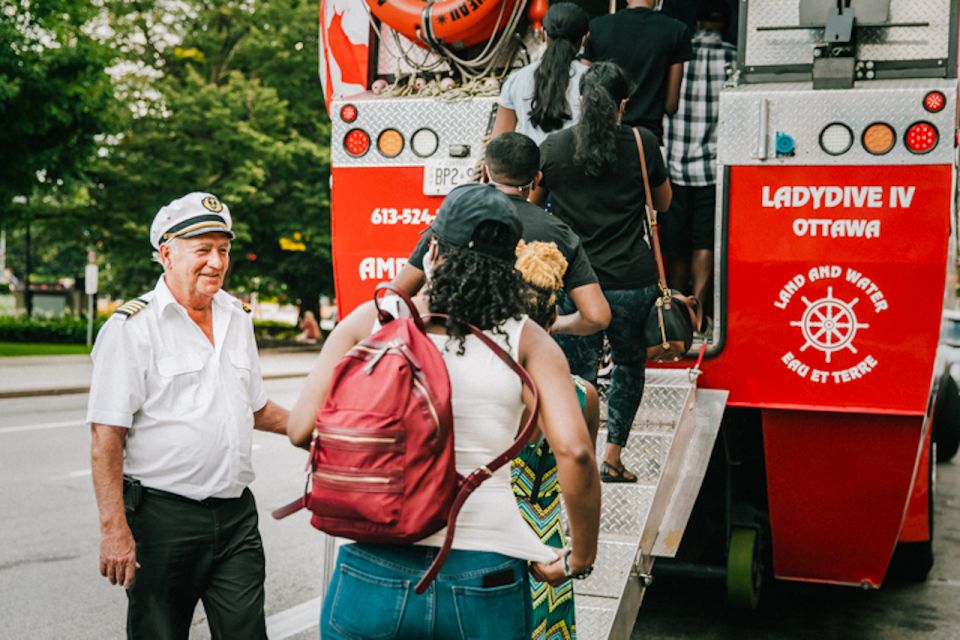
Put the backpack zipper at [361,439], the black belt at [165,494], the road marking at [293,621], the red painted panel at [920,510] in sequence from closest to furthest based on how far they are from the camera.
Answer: the backpack zipper at [361,439] < the black belt at [165,494] < the road marking at [293,621] < the red painted panel at [920,510]

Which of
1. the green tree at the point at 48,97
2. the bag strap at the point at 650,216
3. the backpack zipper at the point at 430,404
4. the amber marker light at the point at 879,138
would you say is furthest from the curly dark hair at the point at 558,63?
the green tree at the point at 48,97

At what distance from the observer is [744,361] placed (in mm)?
4500

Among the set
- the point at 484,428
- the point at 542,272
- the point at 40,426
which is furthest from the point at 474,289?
the point at 40,426

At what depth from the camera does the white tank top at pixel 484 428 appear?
2246 mm

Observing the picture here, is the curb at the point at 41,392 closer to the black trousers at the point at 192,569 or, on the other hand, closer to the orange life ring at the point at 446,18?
the orange life ring at the point at 446,18

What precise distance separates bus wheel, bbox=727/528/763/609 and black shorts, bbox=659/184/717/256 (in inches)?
52.1

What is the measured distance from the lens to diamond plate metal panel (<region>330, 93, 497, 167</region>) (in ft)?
16.4

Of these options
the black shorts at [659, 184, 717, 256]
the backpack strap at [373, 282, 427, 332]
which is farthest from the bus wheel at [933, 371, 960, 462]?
the backpack strap at [373, 282, 427, 332]

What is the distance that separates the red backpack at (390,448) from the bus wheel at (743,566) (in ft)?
10.1

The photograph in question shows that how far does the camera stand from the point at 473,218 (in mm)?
2309

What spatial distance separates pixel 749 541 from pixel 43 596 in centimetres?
363

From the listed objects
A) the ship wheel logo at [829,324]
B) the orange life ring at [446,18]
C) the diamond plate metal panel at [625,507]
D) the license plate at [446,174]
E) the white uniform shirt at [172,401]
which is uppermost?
the orange life ring at [446,18]

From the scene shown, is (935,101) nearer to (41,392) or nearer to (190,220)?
(190,220)

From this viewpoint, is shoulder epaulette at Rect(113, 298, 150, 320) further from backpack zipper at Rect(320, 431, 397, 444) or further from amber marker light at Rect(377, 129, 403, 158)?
amber marker light at Rect(377, 129, 403, 158)
